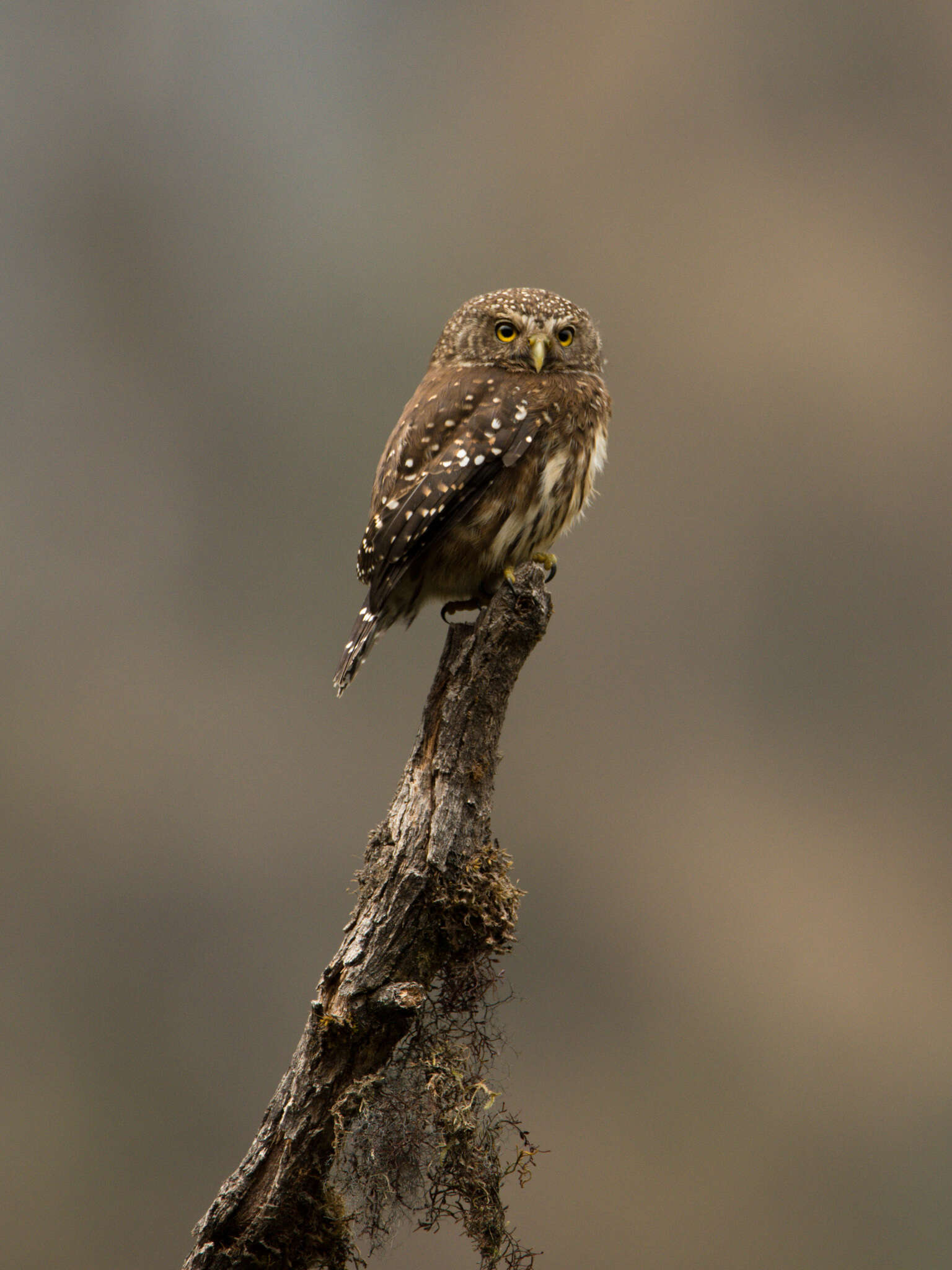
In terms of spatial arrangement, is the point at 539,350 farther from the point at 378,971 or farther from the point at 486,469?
the point at 378,971

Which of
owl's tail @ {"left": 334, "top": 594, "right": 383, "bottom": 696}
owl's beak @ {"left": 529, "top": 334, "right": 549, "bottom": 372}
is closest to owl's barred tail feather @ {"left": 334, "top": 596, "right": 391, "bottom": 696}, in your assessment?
owl's tail @ {"left": 334, "top": 594, "right": 383, "bottom": 696}

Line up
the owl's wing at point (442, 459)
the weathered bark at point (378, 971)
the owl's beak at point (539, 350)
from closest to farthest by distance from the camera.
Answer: the weathered bark at point (378, 971)
the owl's wing at point (442, 459)
the owl's beak at point (539, 350)

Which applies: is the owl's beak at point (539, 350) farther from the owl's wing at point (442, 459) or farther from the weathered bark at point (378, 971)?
the weathered bark at point (378, 971)

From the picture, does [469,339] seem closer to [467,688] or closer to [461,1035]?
[467,688]

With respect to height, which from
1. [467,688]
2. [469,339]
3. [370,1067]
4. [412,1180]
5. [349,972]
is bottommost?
[412,1180]

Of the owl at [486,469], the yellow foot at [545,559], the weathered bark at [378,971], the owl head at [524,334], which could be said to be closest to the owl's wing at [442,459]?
the owl at [486,469]

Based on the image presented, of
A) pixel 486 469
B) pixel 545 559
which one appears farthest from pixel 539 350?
pixel 545 559

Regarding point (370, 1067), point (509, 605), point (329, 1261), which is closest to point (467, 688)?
point (509, 605)
